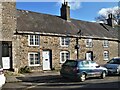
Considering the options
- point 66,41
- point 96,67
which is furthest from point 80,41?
point 96,67

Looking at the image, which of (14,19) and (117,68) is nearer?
(117,68)

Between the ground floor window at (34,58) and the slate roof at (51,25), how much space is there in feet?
8.24

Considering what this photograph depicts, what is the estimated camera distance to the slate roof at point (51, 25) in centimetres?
2679

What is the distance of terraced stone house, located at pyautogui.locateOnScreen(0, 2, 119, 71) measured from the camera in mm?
23938

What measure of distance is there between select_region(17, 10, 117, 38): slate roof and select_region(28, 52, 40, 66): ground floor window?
2510 mm

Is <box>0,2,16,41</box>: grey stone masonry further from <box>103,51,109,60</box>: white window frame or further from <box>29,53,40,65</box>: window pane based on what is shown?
<box>103,51,109,60</box>: white window frame

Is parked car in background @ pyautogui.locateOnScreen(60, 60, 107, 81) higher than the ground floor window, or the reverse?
the ground floor window

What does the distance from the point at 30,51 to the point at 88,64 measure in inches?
337

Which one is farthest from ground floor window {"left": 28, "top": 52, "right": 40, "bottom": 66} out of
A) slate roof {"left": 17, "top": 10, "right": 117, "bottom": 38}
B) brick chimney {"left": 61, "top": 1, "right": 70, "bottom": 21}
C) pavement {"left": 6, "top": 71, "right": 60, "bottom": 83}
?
brick chimney {"left": 61, "top": 1, "right": 70, "bottom": 21}

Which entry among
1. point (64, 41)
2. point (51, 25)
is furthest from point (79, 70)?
point (51, 25)

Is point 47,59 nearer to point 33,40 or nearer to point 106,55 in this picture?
point 33,40

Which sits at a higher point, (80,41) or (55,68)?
(80,41)

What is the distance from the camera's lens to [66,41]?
1158 inches

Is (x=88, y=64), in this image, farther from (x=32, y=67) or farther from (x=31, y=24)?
(x=31, y=24)
